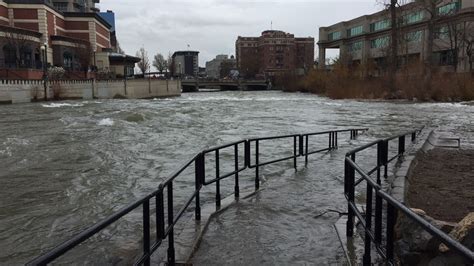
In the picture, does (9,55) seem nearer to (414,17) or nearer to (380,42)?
(414,17)

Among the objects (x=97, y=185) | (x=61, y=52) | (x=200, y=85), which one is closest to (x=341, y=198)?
(x=97, y=185)

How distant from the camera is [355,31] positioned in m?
114

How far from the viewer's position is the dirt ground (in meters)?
7.37

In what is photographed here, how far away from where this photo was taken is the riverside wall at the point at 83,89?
5239cm

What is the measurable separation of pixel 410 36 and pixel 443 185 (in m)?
85.2

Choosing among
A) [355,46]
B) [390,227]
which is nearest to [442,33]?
[355,46]

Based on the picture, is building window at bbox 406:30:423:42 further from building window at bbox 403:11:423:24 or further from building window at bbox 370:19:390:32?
Answer: building window at bbox 370:19:390:32

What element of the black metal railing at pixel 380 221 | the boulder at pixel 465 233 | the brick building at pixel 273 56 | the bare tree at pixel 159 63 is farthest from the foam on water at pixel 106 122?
the brick building at pixel 273 56

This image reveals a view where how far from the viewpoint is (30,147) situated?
19250mm

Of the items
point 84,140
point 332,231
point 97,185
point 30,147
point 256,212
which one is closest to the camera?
point 332,231

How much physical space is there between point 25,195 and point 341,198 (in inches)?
283

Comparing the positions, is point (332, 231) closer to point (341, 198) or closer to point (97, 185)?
point (341, 198)

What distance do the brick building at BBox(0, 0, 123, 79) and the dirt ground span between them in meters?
59.2

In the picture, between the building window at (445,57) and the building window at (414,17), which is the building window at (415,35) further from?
the building window at (445,57)
